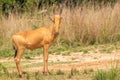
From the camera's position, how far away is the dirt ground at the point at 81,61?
1025cm

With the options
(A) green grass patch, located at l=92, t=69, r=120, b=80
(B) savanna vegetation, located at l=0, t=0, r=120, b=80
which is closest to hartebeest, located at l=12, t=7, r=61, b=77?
(A) green grass patch, located at l=92, t=69, r=120, b=80

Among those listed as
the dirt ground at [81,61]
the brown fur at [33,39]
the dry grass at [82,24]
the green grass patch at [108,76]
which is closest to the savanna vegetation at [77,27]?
the dry grass at [82,24]

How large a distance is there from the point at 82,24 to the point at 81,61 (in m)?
3.71

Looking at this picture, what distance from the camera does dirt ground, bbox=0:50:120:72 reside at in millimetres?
10250

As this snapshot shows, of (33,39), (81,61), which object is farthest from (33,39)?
(81,61)

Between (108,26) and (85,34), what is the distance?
0.93 m

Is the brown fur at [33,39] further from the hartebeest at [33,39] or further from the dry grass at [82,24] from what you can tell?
the dry grass at [82,24]

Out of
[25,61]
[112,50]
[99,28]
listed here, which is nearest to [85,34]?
[99,28]

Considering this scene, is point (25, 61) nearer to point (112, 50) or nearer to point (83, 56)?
point (83, 56)

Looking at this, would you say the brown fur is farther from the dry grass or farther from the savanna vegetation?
the dry grass

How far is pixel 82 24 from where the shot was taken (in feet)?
49.3

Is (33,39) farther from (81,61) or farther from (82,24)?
(82,24)

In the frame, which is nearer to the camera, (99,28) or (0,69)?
(0,69)

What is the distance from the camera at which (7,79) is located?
8.64 metres
